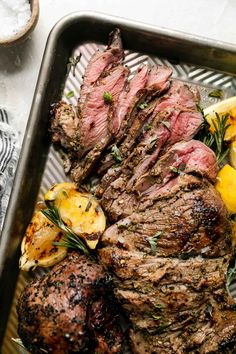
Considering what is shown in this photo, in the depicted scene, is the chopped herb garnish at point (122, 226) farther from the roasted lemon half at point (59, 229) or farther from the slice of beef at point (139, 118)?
the slice of beef at point (139, 118)

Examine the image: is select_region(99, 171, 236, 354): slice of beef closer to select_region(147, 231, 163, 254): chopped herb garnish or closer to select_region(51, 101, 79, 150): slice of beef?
select_region(147, 231, 163, 254): chopped herb garnish

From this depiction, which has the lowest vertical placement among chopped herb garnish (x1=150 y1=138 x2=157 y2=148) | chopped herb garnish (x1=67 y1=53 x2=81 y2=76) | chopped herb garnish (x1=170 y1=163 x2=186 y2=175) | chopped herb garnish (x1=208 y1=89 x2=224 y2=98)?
chopped herb garnish (x1=170 y1=163 x2=186 y2=175)

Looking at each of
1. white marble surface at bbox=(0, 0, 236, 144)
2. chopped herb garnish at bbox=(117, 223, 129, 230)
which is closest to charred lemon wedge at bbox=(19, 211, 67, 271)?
chopped herb garnish at bbox=(117, 223, 129, 230)

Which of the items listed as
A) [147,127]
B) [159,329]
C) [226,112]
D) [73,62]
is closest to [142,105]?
[147,127]

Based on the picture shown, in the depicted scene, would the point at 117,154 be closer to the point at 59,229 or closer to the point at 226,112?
the point at 59,229

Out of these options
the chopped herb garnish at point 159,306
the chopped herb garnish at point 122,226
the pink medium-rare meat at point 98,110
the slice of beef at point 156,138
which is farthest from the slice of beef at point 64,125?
the chopped herb garnish at point 159,306

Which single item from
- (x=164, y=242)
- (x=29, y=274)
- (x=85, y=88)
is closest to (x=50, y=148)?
(x=85, y=88)
